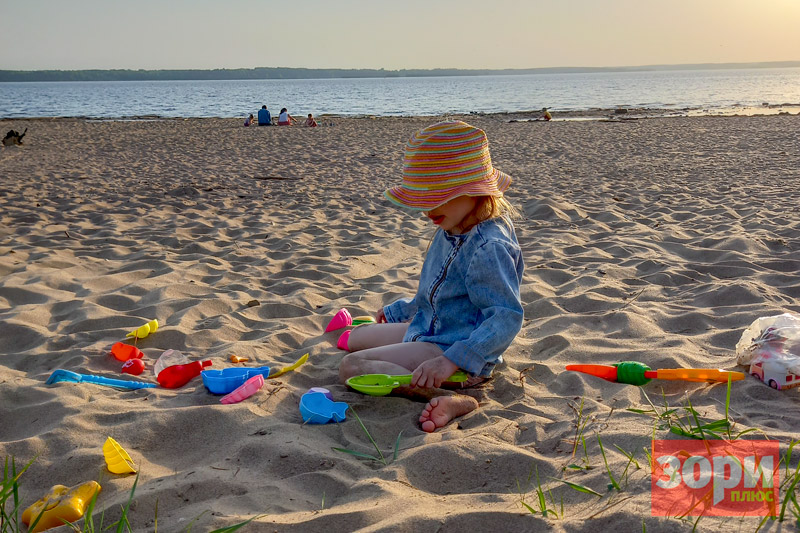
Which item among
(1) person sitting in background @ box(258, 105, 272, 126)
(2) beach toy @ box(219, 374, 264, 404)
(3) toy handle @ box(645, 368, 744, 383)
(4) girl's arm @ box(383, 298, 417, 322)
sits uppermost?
(1) person sitting in background @ box(258, 105, 272, 126)

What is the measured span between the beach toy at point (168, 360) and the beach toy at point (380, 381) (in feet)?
2.89

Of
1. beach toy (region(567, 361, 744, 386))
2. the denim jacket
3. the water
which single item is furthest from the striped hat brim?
the water

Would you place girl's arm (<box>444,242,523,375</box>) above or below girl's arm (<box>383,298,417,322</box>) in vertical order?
above

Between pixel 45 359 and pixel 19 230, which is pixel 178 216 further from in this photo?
pixel 45 359

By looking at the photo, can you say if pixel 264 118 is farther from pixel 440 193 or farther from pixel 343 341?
pixel 440 193

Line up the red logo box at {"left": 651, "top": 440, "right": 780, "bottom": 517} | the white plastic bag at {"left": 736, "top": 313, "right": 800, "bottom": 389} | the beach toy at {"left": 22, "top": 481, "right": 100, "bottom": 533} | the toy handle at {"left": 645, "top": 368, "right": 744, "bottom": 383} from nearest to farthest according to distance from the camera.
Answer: the red logo box at {"left": 651, "top": 440, "right": 780, "bottom": 517} → the beach toy at {"left": 22, "top": 481, "right": 100, "bottom": 533} → the white plastic bag at {"left": 736, "top": 313, "right": 800, "bottom": 389} → the toy handle at {"left": 645, "top": 368, "right": 744, "bottom": 383}

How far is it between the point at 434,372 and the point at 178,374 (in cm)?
111

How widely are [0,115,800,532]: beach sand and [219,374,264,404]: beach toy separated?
35 millimetres

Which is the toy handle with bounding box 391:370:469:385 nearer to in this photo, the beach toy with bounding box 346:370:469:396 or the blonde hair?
the beach toy with bounding box 346:370:469:396

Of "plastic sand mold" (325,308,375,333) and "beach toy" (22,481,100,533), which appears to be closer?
"beach toy" (22,481,100,533)

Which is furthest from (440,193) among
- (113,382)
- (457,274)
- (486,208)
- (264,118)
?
(264,118)

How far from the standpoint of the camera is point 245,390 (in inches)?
101

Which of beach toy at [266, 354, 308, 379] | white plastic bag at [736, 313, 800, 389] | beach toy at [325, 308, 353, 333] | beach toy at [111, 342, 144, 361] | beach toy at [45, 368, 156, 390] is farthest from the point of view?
beach toy at [325, 308, 353, 333]

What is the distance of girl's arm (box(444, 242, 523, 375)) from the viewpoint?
248 cm
